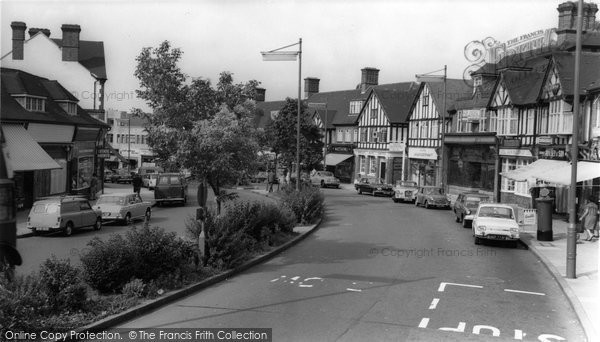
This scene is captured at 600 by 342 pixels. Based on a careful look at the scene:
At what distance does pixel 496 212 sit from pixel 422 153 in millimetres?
32154

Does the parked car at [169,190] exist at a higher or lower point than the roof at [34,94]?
lower

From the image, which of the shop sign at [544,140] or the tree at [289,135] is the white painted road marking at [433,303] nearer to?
the shop sign at [544,140]

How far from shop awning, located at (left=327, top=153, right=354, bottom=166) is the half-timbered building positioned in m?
1.29

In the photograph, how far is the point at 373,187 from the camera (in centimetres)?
4850

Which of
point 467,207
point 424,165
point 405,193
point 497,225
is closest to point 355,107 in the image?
point 424,165

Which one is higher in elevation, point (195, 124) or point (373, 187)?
point (195, 124)

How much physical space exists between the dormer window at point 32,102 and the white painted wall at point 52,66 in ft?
36.8

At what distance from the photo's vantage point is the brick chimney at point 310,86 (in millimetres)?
83312

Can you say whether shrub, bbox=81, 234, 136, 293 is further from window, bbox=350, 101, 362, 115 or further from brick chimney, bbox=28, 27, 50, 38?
window, bbox=350, 101, 362, 115

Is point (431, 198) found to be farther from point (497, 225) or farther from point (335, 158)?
point (335, 158)

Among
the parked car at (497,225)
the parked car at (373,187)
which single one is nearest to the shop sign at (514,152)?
the parked car at (373,187)

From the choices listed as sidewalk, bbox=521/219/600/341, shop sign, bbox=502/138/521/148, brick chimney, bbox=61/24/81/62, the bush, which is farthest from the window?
sidewalk, bbox=521/219/600/341

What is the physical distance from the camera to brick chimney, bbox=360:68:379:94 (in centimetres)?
7306

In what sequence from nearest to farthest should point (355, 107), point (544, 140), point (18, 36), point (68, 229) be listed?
point (68, 229), point (544, 140), point (18, 36), point (355, 107)
